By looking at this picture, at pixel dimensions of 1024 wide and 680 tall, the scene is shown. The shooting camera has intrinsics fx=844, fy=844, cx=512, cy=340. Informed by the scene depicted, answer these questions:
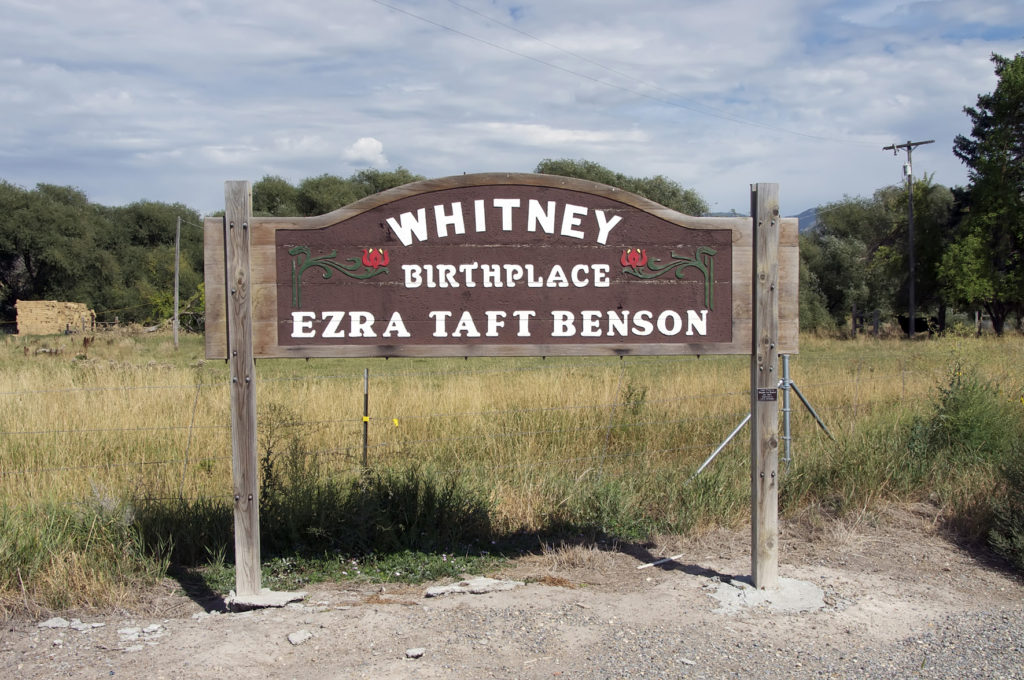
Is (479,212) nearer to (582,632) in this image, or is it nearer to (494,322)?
(494,322)

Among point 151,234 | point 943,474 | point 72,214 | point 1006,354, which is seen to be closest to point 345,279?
point 943,474

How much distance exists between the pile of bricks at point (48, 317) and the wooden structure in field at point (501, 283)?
33.9 meters

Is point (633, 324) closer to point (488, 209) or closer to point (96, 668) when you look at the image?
point (488, 209)

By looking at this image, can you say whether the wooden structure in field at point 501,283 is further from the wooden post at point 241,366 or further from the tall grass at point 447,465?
the tall grass at point 447,465

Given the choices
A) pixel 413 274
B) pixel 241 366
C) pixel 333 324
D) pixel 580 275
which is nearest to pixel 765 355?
pixel 580 275

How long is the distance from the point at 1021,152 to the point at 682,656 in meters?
37.0

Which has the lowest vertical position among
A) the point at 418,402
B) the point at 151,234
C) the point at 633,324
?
the point at 418,402

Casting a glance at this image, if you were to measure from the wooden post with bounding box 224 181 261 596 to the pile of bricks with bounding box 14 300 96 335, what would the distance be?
1333 inches

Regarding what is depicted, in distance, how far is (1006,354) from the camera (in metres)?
12.5

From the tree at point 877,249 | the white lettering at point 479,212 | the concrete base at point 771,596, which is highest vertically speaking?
the tree at point 877,249

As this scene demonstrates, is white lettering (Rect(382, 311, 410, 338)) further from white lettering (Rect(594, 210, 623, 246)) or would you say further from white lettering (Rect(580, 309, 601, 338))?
white lettering (Rect(594, 210, 623, 246))

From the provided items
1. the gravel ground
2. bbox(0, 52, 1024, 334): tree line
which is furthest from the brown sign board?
bbox(0, 52, 1024, 334): tree line

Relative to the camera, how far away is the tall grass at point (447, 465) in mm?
5508

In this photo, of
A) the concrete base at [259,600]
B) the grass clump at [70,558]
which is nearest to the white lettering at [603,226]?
the concrete base at [259,600]
